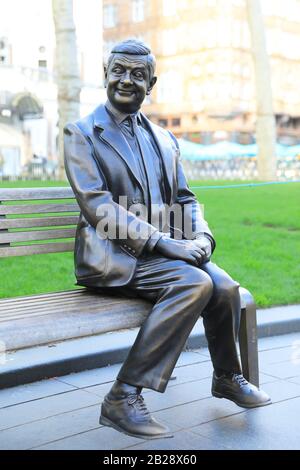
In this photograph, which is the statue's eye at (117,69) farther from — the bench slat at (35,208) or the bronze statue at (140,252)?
the bench slat at (35,208)

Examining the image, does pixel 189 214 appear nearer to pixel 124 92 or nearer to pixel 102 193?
pixel 102 193

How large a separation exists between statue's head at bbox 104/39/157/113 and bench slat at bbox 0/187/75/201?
2.81 ft

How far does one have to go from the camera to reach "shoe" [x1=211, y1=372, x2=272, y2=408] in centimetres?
357

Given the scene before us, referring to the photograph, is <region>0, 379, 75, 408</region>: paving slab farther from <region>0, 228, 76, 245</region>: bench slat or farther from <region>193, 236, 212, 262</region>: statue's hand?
<region>193, 236, 212, 262</region>: statue's hand

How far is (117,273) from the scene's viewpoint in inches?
136

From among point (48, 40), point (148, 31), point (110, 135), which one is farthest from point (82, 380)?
point (148, 31)

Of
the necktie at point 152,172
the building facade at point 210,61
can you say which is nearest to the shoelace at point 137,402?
the necktie at point 152,172

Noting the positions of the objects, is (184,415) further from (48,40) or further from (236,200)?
(48,40)

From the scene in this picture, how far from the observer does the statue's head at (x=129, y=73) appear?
350 centimetres

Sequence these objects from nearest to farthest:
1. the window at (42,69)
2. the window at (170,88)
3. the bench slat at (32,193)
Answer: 1. the bench slat at (32,193)
2. the window at (42,69)
3. the window at (170,88)

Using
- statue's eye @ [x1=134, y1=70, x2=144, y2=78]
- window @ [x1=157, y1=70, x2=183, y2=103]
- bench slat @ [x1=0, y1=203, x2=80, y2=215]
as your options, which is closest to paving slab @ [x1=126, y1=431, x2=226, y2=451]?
bench slat @ [x1=0, y1=203, x2=80, y2=215]

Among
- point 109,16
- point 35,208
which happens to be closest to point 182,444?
point 35,208

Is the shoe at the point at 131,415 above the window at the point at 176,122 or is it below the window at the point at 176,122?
below

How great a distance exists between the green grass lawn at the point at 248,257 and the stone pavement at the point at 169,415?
1.62 m
